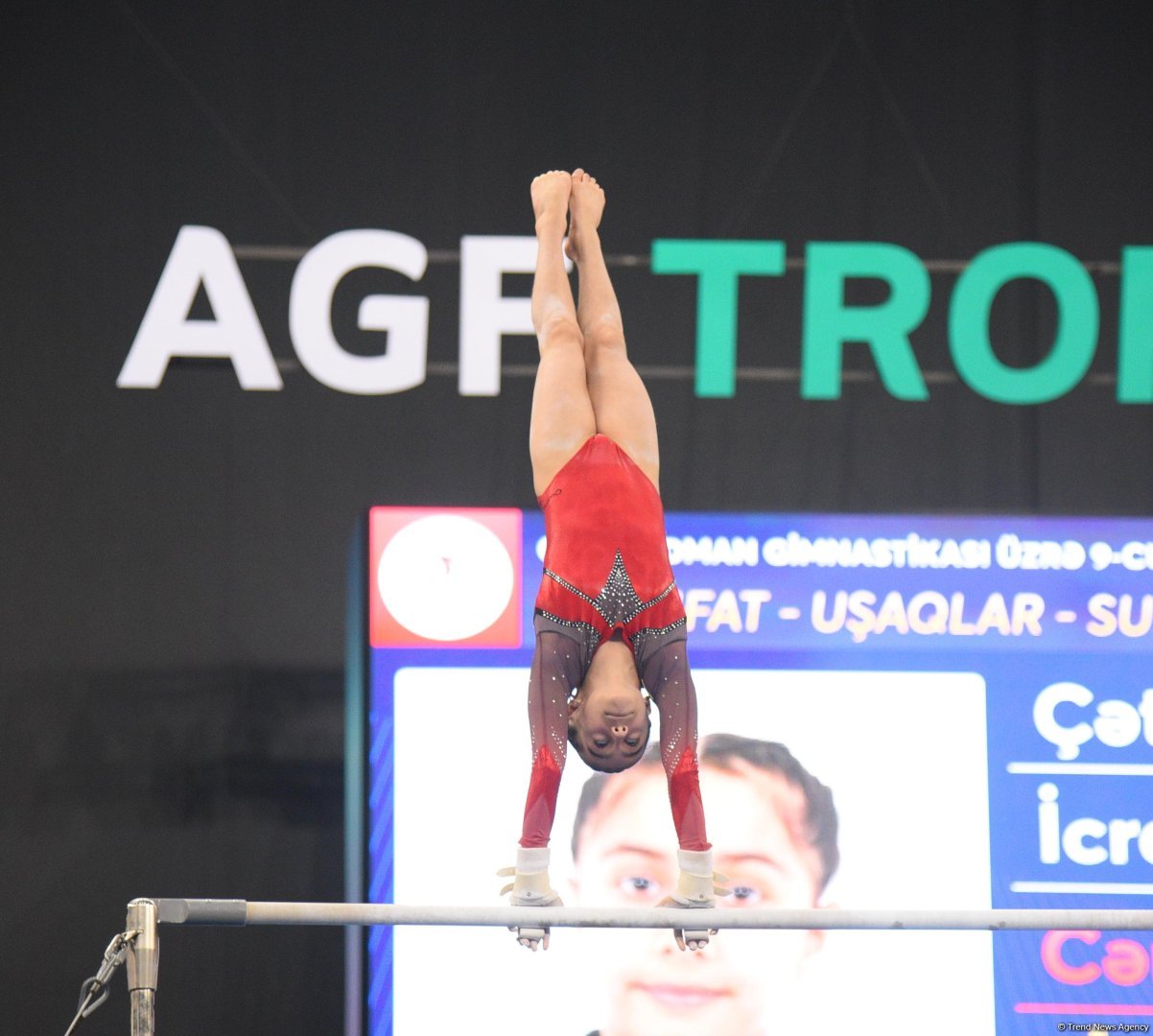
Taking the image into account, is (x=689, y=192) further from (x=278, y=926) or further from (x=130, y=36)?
(x=278, y=926)

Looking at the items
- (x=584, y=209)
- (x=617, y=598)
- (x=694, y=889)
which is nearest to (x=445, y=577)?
(x=584, y=209)

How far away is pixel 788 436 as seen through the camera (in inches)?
287

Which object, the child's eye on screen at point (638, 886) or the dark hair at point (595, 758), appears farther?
the child's eye on screen at point (638, 886)

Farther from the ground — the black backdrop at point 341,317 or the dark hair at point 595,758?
the black backdrop at point 341,317

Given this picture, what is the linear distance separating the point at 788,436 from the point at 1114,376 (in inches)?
51.7

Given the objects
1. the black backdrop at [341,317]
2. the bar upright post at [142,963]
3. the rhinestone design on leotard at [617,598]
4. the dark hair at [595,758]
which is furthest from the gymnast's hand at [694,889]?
the black backdrop at [341,317]

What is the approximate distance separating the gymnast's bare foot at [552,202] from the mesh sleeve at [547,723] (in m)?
1.12

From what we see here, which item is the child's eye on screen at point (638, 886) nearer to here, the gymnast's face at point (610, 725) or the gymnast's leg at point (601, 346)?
the gymnast's face at point (610, 725)

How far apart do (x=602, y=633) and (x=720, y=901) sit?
1.62 m

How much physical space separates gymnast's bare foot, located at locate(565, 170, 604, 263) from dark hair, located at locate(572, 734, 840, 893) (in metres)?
1.71

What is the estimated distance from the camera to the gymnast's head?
14.6ft

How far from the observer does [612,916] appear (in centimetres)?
433

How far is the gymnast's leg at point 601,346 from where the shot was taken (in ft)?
15.9

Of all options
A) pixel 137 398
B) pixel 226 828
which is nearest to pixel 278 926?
pixel 226 828
